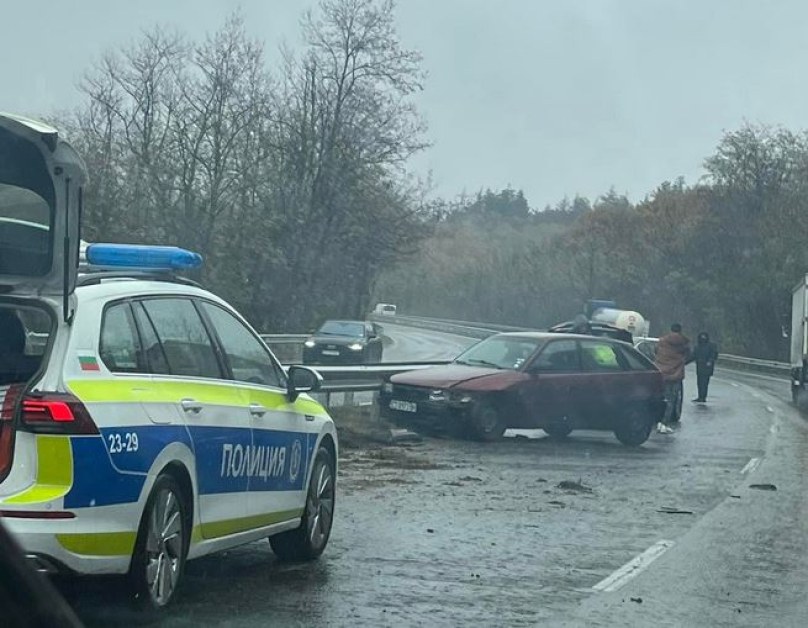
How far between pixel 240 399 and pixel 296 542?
55.0 inches

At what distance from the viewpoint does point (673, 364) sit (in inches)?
937

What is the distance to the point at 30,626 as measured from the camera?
187cm

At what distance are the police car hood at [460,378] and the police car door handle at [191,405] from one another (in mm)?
11020

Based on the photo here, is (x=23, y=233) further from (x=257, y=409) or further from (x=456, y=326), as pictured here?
(x=456, y=326)

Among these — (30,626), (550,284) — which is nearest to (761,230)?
(550,284)

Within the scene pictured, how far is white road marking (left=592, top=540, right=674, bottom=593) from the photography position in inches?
317

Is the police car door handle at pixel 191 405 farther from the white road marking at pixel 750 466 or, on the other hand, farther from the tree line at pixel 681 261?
the tree line at pixel 681 261

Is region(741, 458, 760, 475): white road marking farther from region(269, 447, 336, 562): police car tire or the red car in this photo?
region(269, 447, 336, 562): police car tire

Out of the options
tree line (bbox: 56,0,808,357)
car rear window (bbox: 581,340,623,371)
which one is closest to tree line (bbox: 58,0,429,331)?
tree line (bbox: 56,0,808,357)

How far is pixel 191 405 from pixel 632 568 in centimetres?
348

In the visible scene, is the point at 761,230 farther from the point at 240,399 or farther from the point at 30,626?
the point at 30,626

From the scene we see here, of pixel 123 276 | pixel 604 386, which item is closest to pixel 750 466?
pixel 604 386

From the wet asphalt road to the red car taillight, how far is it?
2.14 ft

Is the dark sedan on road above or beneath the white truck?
beneath
